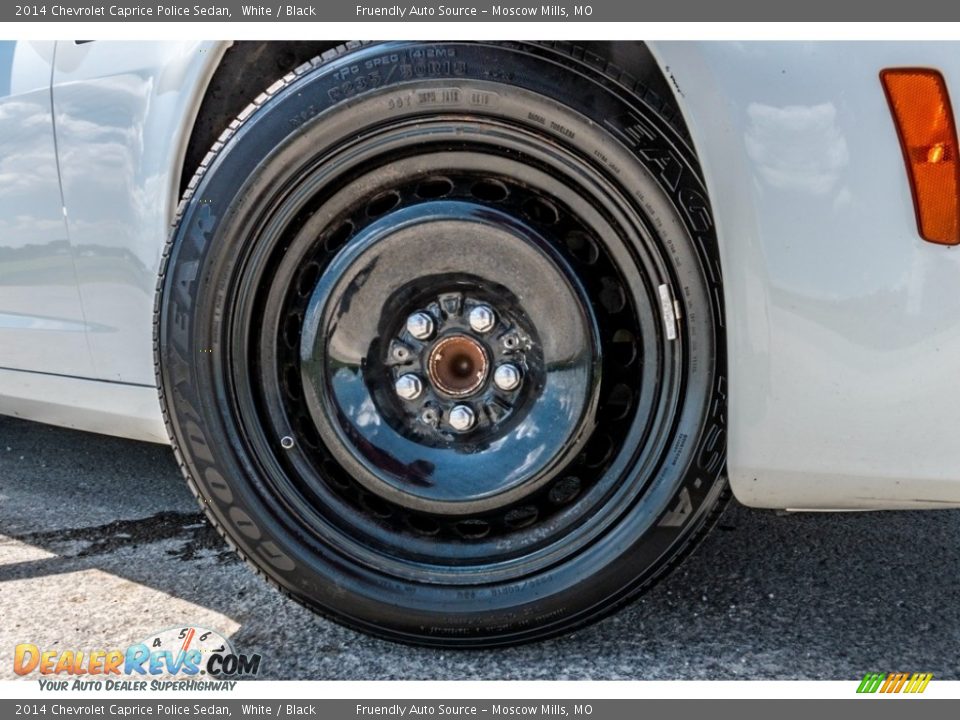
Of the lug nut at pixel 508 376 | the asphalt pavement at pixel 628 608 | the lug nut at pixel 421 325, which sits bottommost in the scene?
the asphalt pavement at pixel 628 608

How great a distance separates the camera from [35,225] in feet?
6.17

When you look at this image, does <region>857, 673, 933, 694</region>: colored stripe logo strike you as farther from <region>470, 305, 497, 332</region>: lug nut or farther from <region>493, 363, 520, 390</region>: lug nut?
<region>470, 305, 497, 332</region>: lug nut

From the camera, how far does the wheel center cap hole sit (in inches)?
61.0

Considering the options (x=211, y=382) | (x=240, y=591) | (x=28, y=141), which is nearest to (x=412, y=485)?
(x=211, y=382)

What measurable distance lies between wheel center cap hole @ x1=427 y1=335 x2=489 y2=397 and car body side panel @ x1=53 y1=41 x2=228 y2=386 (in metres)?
0.58

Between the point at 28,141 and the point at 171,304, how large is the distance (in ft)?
2.27

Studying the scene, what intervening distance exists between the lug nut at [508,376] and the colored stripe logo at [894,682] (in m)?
0.76

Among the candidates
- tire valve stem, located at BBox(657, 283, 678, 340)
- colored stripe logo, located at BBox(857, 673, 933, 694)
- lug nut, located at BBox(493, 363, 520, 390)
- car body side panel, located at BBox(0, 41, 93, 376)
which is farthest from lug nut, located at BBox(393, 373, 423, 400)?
colored stripe logo, located at BBox(857, 673, 933, 694)

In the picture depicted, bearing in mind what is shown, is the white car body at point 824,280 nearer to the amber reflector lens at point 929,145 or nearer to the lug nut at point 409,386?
the amber reflector lens at point 929,145

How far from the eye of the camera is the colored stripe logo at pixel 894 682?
141 cm

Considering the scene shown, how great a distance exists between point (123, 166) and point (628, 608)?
1.32 meters

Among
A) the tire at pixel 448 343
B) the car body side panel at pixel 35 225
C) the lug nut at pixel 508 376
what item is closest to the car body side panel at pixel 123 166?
the car body side panel at pixel 35 225

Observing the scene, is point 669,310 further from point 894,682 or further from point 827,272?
point 894,682

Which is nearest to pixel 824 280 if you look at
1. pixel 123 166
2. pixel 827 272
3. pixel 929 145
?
pixel 827 272
